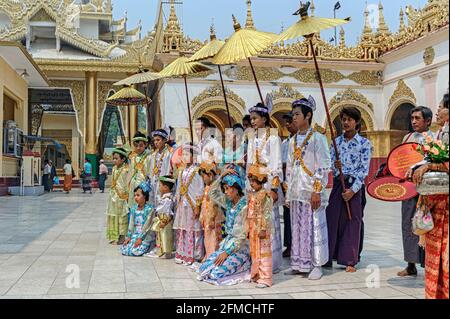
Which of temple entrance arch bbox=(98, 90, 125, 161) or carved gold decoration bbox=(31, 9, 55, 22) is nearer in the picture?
carved gold decoration bbox=(31, 9, 55, 22)

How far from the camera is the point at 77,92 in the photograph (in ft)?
61.7

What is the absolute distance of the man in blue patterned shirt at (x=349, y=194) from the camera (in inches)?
180

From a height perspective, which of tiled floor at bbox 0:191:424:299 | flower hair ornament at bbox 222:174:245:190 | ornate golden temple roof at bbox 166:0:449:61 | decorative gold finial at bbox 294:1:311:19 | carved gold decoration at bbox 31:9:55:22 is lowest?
tiled floor at bbox 0:191:424:299

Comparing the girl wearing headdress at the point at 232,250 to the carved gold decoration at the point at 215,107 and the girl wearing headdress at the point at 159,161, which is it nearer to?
the girl wearing headdress at the point at 159,161

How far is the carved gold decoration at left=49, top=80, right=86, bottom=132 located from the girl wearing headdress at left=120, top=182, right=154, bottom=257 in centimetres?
1373

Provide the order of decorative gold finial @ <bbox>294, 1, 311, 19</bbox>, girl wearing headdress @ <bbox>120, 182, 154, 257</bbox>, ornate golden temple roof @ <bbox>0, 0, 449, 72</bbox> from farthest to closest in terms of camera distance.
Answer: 1. ornate golden temple roof @ <bbox>0, 0, 449, 72</bbox>
2. girl wearing headdress @ <bbox>120, 182, 154, 257</bbox>
3. decorative gold finial @ <bbox>294, 1, 311, 19</bbox>

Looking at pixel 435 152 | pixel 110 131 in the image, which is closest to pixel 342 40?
pixel 110 131

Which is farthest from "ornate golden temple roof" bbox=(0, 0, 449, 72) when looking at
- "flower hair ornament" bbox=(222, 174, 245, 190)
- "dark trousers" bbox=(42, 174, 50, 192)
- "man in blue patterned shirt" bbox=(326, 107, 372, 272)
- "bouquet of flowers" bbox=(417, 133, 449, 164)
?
"bouquet of flowers" bbox=(417, 133, 449, 164)

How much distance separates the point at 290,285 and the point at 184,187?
169cm

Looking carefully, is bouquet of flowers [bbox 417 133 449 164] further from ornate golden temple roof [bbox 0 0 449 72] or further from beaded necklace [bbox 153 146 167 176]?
ornate golden temple roof [bbox 0 0 449 72]

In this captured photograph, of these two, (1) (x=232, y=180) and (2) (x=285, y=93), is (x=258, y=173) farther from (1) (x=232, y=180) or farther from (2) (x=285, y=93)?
(2) (x=285, y=93)

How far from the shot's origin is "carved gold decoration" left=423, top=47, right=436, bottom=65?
11.2m

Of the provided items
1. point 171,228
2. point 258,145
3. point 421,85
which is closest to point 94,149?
point 421,85

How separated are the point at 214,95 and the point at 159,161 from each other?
849 cm
